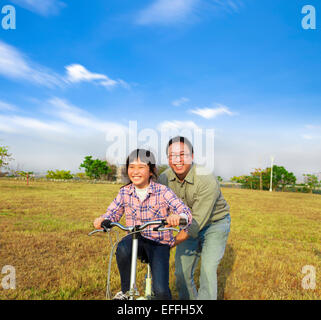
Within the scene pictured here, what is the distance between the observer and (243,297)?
509cm

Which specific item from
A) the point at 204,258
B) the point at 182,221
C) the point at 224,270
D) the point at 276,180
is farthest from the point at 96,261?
the point at 276,180

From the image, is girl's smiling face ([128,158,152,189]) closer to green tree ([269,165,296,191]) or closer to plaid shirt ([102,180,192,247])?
plaid shirt ([102,180,192,247])

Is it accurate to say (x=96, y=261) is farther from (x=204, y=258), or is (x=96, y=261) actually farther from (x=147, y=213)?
(x=147, y=213)

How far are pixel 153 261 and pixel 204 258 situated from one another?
0.97 m

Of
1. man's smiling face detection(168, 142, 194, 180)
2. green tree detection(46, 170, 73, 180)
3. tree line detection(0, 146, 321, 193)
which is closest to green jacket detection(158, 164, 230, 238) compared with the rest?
man's smiling face detection(168, 142, 194, 180)

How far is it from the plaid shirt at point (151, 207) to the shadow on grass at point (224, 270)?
2414mm

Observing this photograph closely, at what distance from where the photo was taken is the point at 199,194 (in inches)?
158

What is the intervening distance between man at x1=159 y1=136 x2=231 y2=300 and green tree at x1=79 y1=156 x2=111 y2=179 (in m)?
69.5

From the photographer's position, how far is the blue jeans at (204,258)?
12.8ft

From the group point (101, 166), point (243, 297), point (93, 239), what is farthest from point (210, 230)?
point (101, 166)

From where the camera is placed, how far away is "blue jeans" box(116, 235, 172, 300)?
128 inches

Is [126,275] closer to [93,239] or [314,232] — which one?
[93,239]
